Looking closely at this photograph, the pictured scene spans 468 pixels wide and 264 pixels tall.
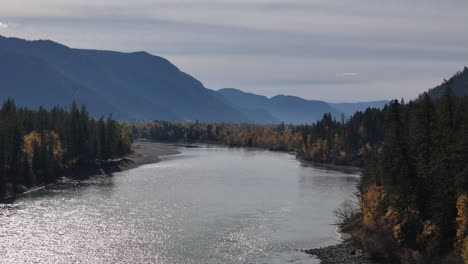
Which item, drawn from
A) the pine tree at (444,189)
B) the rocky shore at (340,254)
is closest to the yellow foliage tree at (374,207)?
the rocky shore at (340,254)

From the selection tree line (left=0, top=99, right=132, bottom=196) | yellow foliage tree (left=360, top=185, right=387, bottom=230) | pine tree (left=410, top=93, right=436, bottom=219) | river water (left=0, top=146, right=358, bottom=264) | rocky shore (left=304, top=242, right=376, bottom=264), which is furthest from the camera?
tree line (left=0, top=99, right=132, bottom=196)

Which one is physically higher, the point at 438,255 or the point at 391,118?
the point at 391,118

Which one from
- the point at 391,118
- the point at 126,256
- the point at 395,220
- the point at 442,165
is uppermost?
the point at 391,118

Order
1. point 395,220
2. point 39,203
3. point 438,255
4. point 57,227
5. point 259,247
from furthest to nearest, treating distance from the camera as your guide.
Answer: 1. point 39,203
2. point 57,227
3. point 259,247
4. point 395,220
5. point 438,255

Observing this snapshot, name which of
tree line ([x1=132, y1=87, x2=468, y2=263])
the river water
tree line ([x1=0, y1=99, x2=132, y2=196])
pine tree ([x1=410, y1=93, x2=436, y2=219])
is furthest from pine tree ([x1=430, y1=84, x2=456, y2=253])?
tree line ([x1=0, y1=99, x2=132, y2=196])

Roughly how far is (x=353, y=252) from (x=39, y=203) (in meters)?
66.2

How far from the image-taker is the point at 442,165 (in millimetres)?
62438

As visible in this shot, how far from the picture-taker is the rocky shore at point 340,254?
69.8 m

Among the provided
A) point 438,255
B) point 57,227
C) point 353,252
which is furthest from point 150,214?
point 438,255

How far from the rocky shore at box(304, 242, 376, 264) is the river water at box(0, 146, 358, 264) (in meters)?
2.01

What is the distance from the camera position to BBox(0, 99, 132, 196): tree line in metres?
128

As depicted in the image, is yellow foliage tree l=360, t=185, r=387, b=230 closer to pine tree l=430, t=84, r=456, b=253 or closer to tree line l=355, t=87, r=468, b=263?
tree line l=355, t=87, r=468, b=263

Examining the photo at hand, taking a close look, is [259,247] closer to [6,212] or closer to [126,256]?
[126,256]

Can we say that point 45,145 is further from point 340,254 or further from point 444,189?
point 444,189
